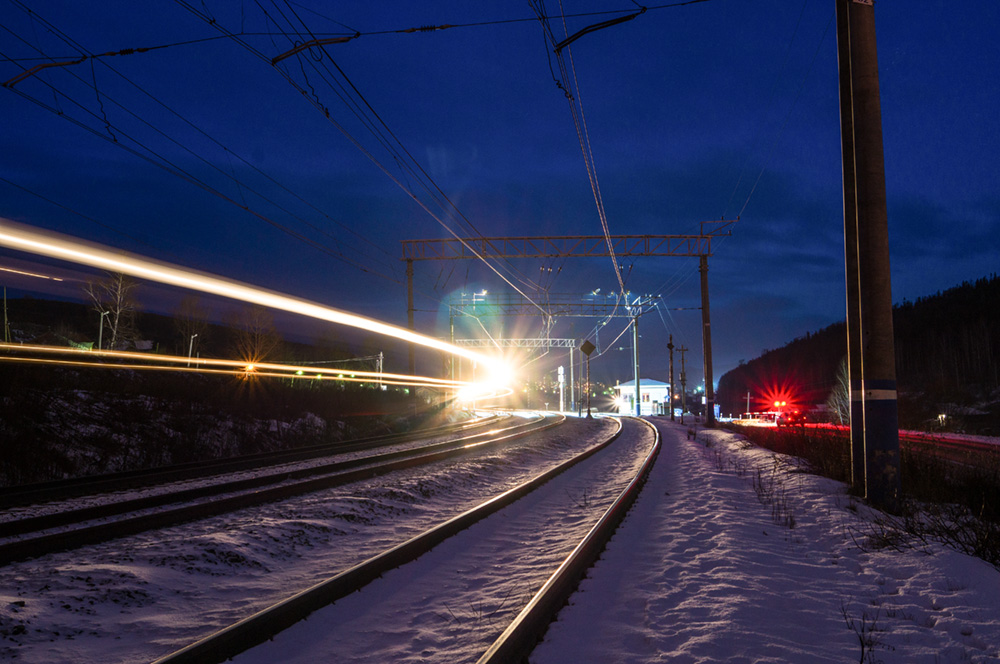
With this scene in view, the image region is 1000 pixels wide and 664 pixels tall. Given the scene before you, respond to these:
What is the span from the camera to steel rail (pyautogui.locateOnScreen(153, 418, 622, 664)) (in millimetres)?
3689

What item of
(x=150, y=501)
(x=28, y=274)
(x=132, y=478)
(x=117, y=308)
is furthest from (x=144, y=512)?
(x=117, y=308)

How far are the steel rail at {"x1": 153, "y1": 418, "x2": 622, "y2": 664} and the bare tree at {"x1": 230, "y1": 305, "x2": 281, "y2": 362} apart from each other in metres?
48.3

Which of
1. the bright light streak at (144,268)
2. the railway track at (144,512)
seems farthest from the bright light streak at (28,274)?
the railway track at (144,512)

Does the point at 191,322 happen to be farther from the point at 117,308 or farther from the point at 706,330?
the point at 706,330

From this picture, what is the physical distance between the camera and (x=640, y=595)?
5.06 metres

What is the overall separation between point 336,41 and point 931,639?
12.2 m

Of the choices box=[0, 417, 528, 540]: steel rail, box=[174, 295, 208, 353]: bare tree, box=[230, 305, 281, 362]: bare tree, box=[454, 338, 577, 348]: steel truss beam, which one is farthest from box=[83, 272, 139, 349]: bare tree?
box=[0, 417, 528, 540]: steel rail

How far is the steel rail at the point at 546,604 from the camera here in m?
3.62

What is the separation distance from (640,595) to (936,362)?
345ft

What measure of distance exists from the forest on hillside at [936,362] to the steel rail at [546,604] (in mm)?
36541

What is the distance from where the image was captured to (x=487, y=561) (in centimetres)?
636

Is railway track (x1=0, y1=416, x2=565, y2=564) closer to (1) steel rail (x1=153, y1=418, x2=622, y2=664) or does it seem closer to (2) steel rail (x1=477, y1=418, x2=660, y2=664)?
(1) steel rail (x1=153, y1=418, x2=622, y2=664)

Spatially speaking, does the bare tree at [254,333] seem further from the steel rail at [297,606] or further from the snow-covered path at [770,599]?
the snow-covered path at [770,599]

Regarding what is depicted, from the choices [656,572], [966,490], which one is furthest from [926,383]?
[656,572]
